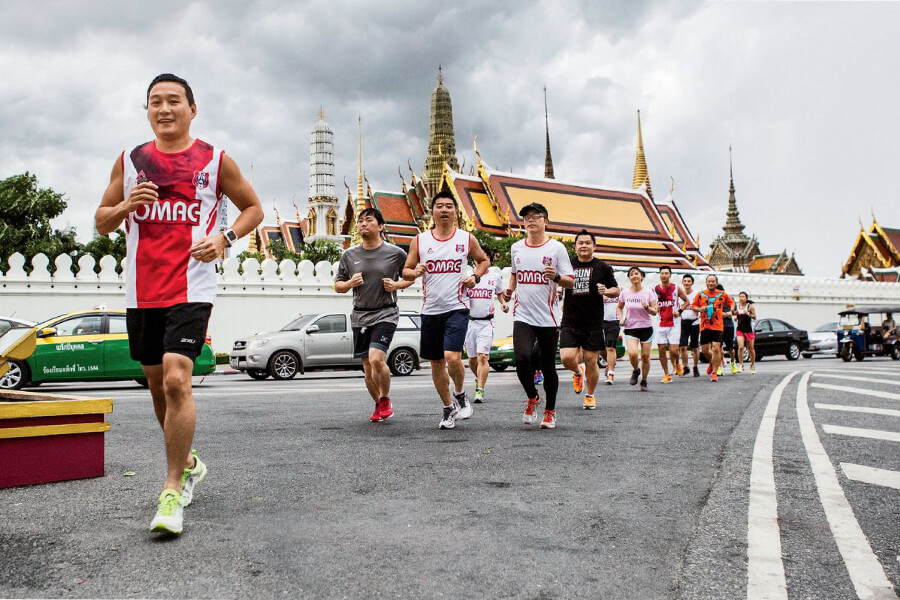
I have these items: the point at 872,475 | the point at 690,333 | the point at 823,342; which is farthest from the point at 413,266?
the point at 823,342

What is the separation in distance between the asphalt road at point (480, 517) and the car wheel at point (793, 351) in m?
21.8

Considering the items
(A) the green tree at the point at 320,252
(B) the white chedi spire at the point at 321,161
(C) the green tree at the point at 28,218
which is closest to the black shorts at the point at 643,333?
(C) the green tree at the point at 28,218

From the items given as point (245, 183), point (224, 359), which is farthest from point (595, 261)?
point (224, 359)

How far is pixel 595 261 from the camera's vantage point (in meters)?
8.64

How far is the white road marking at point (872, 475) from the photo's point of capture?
4.51 meters

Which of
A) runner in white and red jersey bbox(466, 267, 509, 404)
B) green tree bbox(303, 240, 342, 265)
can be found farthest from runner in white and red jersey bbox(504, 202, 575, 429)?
green tree bbox(303, 240, 342, 265)

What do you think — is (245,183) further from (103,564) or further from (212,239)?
(103,564)

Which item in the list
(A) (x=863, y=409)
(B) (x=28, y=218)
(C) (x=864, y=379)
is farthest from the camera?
(B) (x=28, y=218)

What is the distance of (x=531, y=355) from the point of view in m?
6.83

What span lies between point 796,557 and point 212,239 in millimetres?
2663

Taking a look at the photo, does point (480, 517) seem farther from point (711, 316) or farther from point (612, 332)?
point (711, 316)

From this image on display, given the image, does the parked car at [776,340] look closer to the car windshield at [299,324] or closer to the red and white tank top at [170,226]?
the car windshield at [299,324]

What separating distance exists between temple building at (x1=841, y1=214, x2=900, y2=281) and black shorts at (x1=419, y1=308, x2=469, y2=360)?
180ft

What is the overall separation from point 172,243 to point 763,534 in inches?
108
